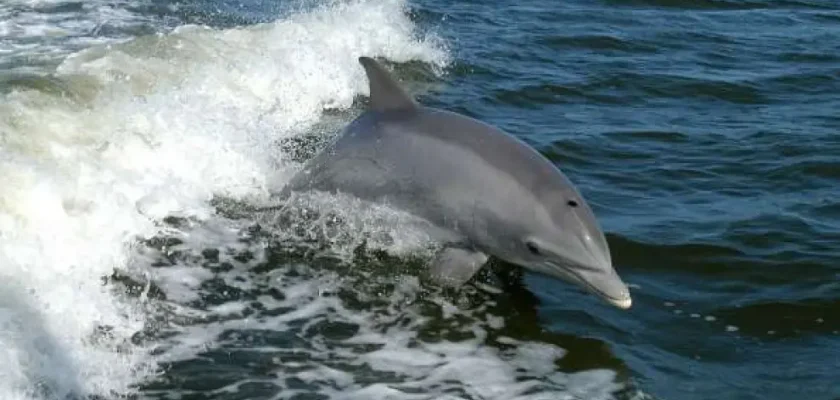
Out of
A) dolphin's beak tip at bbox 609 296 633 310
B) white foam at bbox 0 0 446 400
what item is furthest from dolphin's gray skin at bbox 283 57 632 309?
white foam at bbox 0 0 446 400

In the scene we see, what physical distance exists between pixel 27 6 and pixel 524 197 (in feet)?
38.8

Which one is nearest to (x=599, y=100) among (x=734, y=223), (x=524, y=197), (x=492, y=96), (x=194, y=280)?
(x=492, y=96)

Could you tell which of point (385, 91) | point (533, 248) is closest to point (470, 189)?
point (533, 248)

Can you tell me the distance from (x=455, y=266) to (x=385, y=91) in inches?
66.1

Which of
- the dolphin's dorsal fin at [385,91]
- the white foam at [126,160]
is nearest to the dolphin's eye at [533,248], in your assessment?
the dolphin's dorsal fin at [385,91]

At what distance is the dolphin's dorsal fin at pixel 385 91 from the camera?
31.0ft

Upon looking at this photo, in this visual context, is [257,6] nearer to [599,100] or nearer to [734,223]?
A: [599,100]

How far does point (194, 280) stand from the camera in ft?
28.6

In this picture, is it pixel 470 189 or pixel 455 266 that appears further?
pixel 470 189

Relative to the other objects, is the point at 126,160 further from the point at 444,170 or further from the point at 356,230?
the point at 444,170

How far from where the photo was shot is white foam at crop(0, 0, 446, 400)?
745 centimetres

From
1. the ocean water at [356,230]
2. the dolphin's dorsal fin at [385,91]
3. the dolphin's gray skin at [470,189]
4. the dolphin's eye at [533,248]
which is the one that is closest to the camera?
the ocean water at [356,230]

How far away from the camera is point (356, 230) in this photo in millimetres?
9664

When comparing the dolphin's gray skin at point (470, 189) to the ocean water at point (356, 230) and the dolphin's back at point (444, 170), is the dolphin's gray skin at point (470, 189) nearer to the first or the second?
the dolphin's back at point (444, 170)
